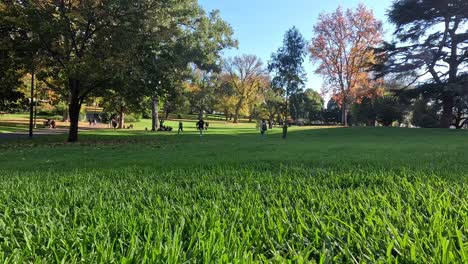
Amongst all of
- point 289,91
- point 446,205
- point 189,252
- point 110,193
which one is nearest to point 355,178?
point 446,205

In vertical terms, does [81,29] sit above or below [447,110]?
above

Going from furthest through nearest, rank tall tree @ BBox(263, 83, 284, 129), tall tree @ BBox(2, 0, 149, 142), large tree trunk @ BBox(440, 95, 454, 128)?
tall tree @ BBox(263, 83, 284, 129) < large tree trunk @ BBox(440, 95, 454, 128) < tall tree @ BBox(2, 0, 149, 142)

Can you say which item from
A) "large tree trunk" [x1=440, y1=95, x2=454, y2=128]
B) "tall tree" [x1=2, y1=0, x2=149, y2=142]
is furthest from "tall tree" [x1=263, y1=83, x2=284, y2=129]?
"tall tree" [x1=2, y1=0, x2=149, y2=142]

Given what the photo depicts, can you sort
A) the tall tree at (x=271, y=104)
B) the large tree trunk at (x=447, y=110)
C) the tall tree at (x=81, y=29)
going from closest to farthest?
1. the tall tree at (x=81, y=29)
2. the large tree trunk at (x=447, y=110)
3. the tall tree at (x=271, y=104)

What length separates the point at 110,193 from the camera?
126 inches

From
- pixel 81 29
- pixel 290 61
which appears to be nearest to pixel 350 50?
pixel 290 61

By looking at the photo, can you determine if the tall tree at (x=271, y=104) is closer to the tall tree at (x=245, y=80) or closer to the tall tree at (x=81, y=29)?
the tall tree at (x=245, y=80)

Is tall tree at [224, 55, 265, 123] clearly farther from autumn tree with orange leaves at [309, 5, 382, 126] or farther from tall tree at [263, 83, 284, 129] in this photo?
autumn tree with orange leaves at [309, 5, 382, 126]

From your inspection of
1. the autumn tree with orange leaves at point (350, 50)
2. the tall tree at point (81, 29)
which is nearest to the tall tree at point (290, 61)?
the autumn tree with orange leaves at point (350, 50)

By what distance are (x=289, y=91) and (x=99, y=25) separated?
133 feet

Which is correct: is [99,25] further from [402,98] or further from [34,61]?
[402,98]

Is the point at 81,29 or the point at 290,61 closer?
the point at 81,29

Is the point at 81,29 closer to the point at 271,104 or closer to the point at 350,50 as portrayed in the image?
the point at 350,50

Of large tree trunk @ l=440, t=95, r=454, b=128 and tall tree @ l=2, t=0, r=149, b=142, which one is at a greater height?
tall tree @ l=2, t=0, r=149, b=142
